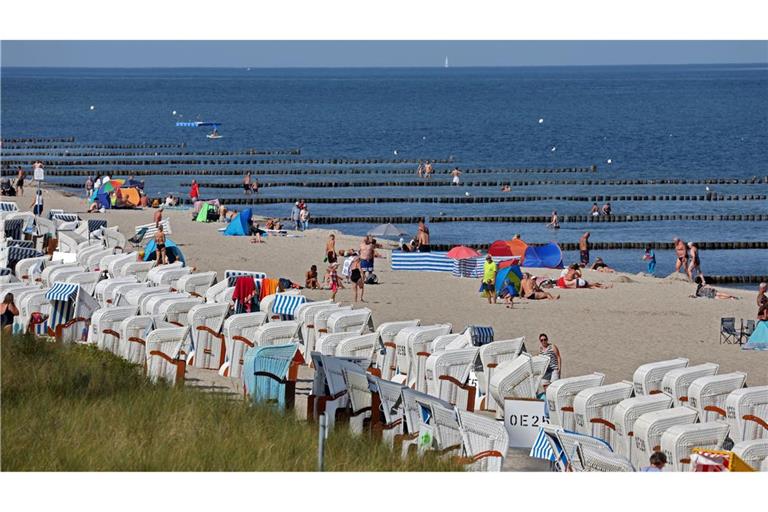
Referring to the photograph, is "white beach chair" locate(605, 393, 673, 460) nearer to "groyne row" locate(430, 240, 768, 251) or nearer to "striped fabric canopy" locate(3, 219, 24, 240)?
"striped fabric canopy" locate(3, 219, 24, 240)

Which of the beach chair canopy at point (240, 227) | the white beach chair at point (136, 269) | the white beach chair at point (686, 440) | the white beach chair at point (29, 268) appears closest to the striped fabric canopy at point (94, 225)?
the beach chair canopy at point (240, 227)

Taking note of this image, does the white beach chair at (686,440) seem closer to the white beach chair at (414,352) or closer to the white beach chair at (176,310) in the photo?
the white beach chair at (414,352)

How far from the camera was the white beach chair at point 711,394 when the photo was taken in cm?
1251

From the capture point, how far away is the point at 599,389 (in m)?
12.1

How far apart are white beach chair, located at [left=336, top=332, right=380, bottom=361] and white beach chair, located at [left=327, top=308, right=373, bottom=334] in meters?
0.93

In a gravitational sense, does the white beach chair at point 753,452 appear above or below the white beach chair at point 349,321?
below

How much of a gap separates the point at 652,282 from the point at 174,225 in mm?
14563

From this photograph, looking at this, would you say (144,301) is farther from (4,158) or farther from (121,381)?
(4,158)

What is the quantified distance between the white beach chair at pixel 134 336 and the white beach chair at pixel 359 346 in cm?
226

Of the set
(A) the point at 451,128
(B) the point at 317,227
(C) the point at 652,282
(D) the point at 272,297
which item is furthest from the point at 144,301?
(A) the point at 451,128

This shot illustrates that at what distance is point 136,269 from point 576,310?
798 cm

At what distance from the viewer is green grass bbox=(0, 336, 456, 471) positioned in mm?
8273

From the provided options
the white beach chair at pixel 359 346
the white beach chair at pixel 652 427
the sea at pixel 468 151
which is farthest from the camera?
the sea at pixel 468 151

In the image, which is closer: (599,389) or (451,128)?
(599,389)
